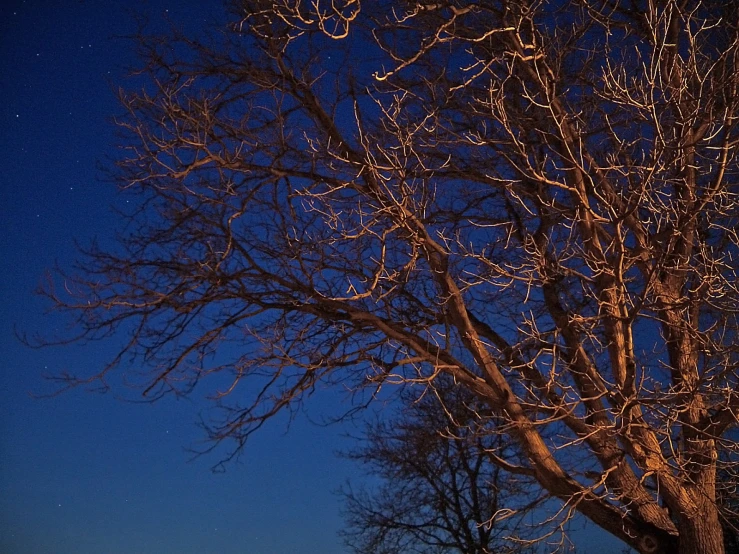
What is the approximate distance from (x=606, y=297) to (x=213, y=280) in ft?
12.7

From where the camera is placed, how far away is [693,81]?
23.5ft

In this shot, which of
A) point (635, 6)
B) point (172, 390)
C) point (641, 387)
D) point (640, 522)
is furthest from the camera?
point (635, 6)

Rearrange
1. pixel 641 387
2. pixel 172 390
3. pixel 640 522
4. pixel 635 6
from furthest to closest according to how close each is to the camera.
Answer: pixel 635 6, pixel 172 390, pixel 640 522, pixel 641 387

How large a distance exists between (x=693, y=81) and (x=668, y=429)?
3.10 metres

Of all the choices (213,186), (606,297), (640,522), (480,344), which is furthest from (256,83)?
(640,522)

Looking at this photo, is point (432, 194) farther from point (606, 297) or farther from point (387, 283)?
point (606, 297)

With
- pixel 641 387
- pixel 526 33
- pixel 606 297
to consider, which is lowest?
pixel 641 387

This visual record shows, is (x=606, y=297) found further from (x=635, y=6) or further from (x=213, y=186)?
(x=213, y=186)

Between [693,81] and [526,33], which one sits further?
[526,33]

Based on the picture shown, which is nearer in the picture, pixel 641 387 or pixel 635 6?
pixel 641 387

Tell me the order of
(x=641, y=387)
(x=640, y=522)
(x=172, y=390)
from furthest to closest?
(x=172, y=390)
(x=640, y=522)
(x=641, y=387)

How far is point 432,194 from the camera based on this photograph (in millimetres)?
7945

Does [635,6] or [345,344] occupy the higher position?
[635,6]

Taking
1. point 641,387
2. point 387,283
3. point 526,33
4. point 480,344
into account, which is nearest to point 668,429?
point 641,387
